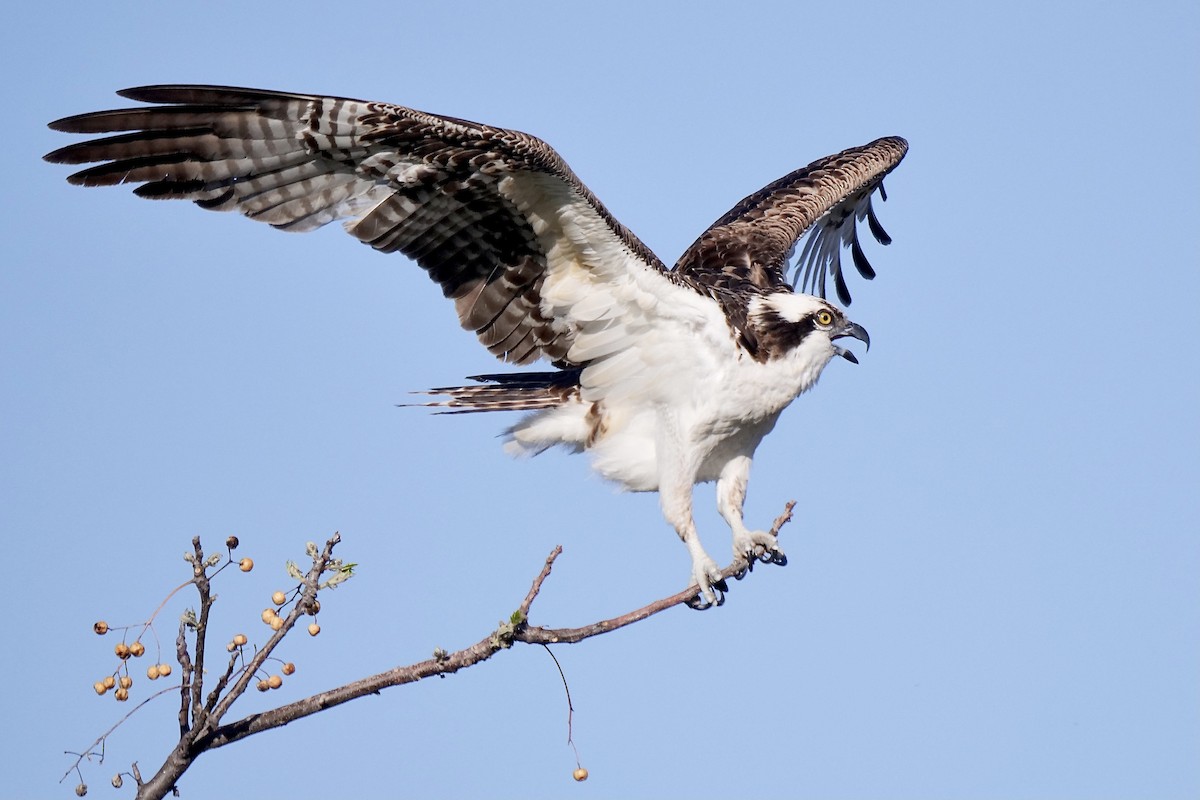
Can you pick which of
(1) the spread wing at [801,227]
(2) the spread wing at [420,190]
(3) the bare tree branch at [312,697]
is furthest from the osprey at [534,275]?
(3) the bare tree branch at [312,697]

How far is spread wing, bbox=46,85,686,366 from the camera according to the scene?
661 centimetres

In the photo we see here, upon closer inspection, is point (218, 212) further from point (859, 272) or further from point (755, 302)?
point (859, 272)

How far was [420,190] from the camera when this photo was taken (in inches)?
280

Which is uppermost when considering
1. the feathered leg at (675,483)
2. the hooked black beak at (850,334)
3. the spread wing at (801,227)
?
the spread wing at (801,227)

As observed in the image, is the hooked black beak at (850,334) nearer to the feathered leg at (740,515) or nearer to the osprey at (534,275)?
the osprey at (534,275)

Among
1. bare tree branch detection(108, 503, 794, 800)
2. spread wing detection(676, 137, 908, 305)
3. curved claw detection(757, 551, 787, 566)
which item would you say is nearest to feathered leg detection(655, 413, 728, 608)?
curved claw detection(757, 551, 787, 566)

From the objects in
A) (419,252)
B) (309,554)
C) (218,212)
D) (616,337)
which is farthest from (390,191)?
(309,554)

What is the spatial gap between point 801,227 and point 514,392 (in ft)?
10.7

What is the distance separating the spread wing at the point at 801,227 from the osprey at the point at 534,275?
2.58 ft

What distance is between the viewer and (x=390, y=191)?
714 centimetres

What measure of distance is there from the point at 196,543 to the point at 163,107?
3.16 metres

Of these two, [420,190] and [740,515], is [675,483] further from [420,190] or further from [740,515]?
[420,190]

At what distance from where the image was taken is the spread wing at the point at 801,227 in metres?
9.18

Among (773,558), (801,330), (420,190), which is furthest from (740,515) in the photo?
(420,190)
